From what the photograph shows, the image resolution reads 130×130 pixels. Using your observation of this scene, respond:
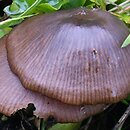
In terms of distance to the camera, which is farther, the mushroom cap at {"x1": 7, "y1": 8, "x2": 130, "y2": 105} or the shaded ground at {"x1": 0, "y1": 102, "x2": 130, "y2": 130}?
the shaded ground at {"x1": 0, "y1": 102, "x2": 130, "y2": 130}

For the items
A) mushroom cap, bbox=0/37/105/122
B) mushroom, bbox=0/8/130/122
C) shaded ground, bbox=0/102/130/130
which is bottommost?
shaded ground, bbox=0/102/130/130

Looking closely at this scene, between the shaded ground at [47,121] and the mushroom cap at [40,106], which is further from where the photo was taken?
the shaded ground at [47,121]

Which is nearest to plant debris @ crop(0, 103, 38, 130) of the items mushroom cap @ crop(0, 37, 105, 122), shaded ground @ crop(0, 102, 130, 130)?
shaded ground @ crop(0, 102, 130, 130)

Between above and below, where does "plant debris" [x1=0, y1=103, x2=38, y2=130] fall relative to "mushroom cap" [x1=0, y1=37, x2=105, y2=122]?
below

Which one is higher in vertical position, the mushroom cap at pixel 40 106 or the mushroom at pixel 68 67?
the mushroom at pixel 68 67

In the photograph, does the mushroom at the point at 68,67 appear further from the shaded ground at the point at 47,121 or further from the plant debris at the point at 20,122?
the plant debris at the point at 20,122

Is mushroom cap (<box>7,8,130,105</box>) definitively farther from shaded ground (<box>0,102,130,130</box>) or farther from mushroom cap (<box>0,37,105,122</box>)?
shaded ground (<box>0,102,130,130</box>)

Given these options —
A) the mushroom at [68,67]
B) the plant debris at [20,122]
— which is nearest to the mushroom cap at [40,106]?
the mushroom at [68,67]

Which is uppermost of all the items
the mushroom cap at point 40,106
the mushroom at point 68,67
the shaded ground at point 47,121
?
the mushroom at point 68,67
